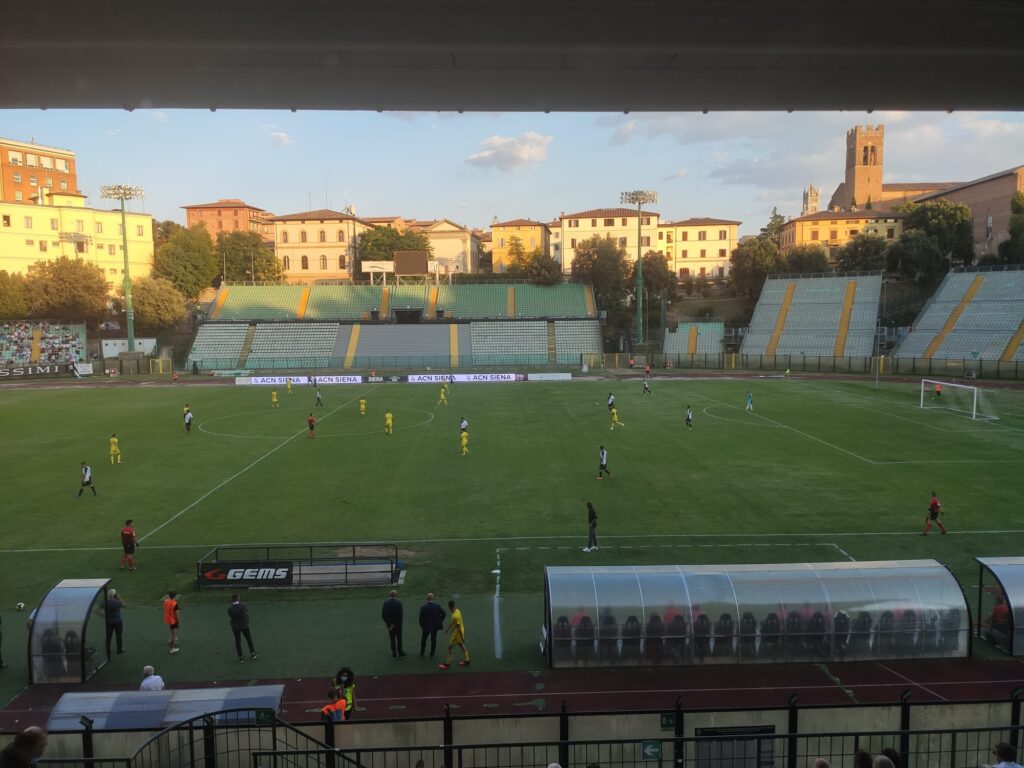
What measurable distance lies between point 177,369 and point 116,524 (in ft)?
199

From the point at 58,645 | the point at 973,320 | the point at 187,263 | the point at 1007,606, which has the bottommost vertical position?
the point at 58,645

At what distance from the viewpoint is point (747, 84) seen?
12.1 m

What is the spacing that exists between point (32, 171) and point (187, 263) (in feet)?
116

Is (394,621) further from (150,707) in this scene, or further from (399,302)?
(399,302)

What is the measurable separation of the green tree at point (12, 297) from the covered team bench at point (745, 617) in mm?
80446

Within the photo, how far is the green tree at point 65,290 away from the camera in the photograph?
73312 mm

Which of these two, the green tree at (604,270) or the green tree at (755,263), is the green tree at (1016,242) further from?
the green tree at (604,270)

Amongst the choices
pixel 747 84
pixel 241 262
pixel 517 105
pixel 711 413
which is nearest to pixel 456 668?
pixel 517 105

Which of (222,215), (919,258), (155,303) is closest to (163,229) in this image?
(222,215)

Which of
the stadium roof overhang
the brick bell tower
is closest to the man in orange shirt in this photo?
the stadium roof overhang

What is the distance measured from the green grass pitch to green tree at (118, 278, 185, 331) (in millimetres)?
39463

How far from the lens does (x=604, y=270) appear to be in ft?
284

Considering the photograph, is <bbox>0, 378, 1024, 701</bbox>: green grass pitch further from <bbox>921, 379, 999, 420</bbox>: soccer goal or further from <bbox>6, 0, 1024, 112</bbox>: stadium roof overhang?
<bbox>6, 0, 1024, 112</bbox>: stadium roof overhang

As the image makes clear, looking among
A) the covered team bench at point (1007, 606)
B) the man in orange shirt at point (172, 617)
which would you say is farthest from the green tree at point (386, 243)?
the covered team bench at point (1007, 606)
